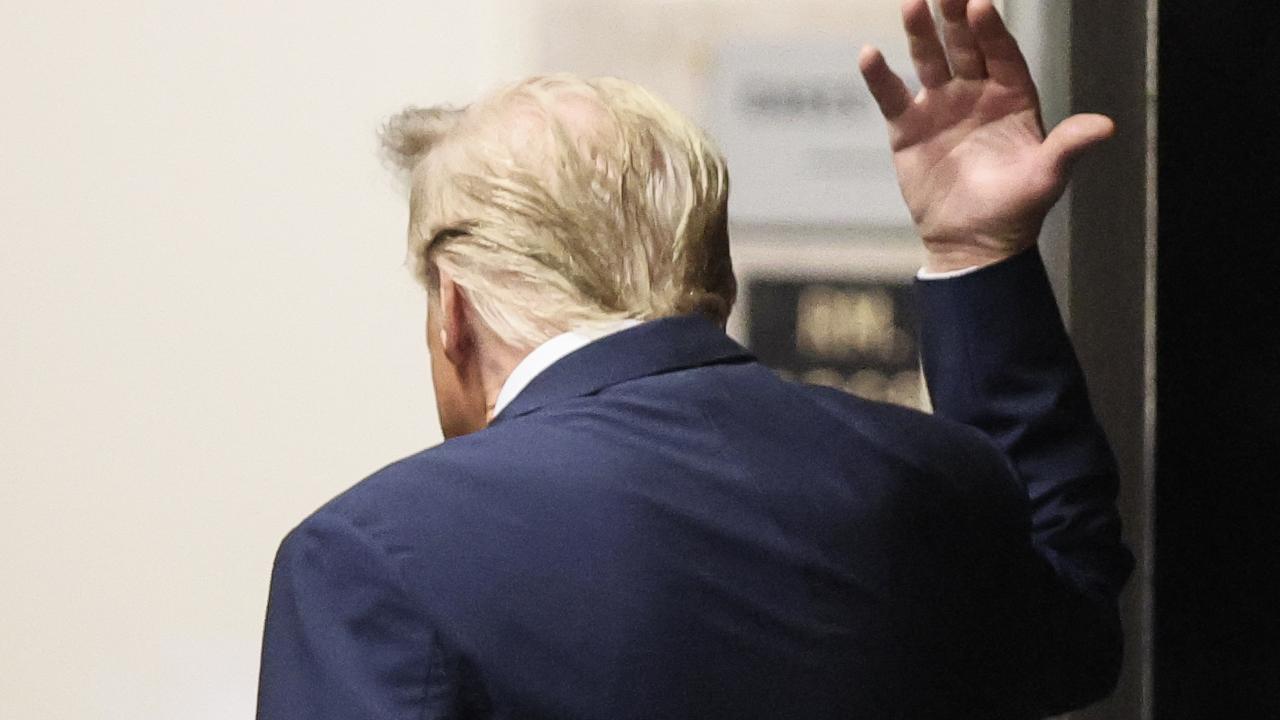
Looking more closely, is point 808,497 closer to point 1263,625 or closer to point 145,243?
point 1263,625

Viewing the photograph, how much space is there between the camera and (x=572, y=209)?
775 mm

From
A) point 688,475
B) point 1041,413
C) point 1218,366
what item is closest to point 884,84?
point 1041,413

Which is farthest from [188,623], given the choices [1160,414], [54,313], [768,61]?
[1160,414]

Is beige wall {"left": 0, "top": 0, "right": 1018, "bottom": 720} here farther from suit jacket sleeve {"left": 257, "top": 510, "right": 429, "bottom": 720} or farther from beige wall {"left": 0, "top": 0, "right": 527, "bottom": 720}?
suit jacket sleeve {"left": 257, "top": 510, "right": 429, "bottom": 720}

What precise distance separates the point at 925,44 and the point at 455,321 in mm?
325

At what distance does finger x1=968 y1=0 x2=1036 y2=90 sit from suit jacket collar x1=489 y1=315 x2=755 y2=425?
0.26m

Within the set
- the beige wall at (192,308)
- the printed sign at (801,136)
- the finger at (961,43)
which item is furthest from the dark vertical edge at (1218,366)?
the beige wall at (192,308)

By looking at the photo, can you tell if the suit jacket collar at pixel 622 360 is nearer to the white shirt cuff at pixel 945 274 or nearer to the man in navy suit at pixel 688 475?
the man in navy suit at pixel 688 475

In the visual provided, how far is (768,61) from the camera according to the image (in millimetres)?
1179

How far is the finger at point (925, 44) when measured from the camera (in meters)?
0.87

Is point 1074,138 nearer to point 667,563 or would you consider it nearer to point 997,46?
point 997,46

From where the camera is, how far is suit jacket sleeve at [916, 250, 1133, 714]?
2.98 feet

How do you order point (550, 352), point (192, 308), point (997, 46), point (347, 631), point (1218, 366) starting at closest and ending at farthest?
point (347, 631), point (550, 352), point (997, 46), point (1218, 366), point (192, 308)

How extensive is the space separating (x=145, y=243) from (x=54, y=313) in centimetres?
11
